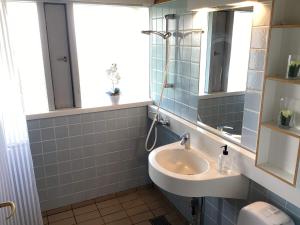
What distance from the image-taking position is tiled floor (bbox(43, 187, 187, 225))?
245cm

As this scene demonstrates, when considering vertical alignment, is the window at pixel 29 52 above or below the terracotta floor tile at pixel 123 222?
above

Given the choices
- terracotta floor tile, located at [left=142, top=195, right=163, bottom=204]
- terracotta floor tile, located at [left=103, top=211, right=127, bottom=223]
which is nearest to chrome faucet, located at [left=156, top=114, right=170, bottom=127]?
terracotta floor tile, located at [left=142, top=195, right=163, bottom=204]

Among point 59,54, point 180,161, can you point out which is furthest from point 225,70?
point 59,54

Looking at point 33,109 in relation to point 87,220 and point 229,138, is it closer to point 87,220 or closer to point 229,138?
point 87,220

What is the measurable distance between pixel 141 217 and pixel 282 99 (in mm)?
1760

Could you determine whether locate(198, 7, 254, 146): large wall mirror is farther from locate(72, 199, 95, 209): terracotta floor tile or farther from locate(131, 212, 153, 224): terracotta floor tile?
locate(72, 199, 95, 209): terracotta floor tile

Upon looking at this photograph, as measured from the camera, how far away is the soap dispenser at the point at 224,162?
1639 millimetres

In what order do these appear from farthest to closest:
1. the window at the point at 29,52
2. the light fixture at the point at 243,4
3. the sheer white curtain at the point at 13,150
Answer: the window at the point at 29,52
the sheer white curtain at the point at 13,150
the light fixture at the point at 243,4

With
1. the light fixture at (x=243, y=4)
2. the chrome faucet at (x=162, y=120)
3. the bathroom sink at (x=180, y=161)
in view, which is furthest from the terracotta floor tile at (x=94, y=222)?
the light fixture at (x=243, y=4)

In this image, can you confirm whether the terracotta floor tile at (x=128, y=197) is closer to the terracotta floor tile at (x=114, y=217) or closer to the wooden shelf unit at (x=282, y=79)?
the terracotta floor tile at (x=114, y=217)

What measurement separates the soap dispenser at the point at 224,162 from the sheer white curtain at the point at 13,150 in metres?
1.47

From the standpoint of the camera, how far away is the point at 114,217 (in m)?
2.50

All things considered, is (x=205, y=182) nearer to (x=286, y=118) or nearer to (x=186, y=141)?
(x=186, y=141)

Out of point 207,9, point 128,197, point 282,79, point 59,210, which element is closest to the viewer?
point 282,79
